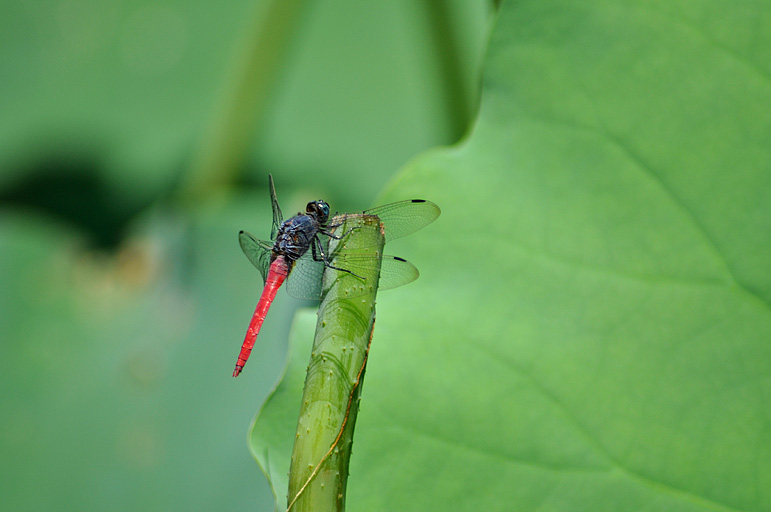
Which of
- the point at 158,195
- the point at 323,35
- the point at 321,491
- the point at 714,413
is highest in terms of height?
the point at 323,35

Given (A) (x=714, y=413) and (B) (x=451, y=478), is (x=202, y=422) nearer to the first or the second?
(B) (x=451, y=478)

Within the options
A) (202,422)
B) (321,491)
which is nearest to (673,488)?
(321,491)

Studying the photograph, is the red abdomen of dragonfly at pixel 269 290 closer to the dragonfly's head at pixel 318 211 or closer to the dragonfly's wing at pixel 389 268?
the dragonfly's head at pixel 318 211

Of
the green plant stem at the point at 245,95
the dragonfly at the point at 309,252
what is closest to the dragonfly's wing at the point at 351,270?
the dragonfly at the point at 309,252

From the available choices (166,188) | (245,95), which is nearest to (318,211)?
(245,95)

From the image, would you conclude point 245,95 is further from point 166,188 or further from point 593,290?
point 593,290

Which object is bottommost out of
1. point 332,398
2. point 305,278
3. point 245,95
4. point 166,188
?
point 332,398
